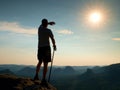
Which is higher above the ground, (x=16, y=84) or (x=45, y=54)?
(x=45, y=54)

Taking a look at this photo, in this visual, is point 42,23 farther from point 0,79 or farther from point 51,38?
point 0,79

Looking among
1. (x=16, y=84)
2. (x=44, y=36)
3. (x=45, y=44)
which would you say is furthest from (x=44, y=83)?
(x=44, y=36)

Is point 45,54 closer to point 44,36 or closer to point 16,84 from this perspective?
point 44,36

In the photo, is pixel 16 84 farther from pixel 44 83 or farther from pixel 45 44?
pixel 45 44

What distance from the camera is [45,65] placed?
36.9ft

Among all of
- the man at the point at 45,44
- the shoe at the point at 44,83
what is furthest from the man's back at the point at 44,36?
the shoe at the point at 44,83

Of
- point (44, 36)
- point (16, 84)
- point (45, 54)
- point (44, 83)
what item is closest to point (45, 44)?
point (44, 36)

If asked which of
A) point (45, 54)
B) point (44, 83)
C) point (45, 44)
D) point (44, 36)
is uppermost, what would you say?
point (44, 36)

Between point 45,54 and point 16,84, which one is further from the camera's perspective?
point 45,54

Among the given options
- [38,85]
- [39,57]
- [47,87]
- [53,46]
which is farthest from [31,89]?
[53,46]

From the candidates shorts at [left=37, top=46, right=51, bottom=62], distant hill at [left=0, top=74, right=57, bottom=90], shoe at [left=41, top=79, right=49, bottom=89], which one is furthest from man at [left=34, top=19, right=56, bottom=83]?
distant hill at [left=0, top=74, right=57, bottom=90]

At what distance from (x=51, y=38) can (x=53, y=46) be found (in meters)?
0.54

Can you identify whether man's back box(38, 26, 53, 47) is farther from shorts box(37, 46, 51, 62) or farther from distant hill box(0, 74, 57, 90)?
distant hill box(0, 74, 57, 90)

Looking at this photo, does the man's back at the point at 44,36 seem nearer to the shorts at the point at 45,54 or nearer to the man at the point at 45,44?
the man at the point at 45,44
